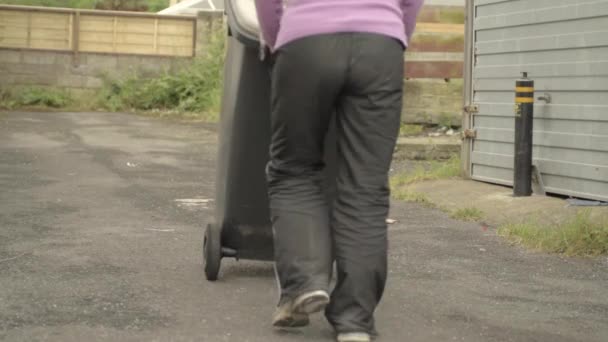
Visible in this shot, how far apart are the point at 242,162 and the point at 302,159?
107cm

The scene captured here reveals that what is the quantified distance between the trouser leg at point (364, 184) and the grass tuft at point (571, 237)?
285cm

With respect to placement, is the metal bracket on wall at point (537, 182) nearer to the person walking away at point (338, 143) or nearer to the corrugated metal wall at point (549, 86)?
the corrugated metal wall at point (549, 86)

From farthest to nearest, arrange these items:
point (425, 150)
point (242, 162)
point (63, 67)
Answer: point (63, 67), point (425, 150), point (242, 162)

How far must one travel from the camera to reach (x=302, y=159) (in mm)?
4461

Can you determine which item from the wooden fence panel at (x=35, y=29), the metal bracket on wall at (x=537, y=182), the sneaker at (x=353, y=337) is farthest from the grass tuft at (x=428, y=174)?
the wooden fence panel at (x=35, y=29)

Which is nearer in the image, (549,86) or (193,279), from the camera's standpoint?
(193,279)

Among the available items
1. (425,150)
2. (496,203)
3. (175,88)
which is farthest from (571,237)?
(175,88)

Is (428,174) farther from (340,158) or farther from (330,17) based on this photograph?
(330,17)

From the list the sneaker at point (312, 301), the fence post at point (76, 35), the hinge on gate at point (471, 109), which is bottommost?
the sneaker at point (312, 301)

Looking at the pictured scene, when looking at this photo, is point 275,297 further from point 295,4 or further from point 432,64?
point 432,64

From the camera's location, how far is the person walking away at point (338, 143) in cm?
429

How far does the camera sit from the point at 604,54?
8.51m

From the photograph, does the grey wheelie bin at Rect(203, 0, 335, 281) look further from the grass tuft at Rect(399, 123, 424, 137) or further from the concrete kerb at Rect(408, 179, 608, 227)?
the grass tuft at Rect(399, 123, 424, 137)

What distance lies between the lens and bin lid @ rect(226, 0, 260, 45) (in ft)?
16.6
